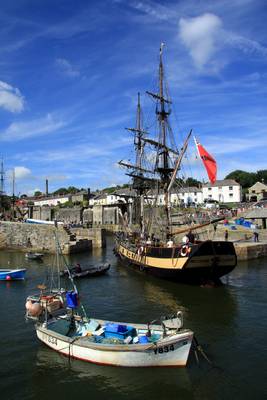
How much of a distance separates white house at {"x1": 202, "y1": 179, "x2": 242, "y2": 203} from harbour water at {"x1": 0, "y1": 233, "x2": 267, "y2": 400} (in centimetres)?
7652

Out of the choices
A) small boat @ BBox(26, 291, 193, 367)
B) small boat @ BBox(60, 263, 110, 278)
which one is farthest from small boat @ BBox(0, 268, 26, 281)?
small boat @ BBox(26, 291, 193, 367)

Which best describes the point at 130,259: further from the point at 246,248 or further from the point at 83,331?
the point at 83,331

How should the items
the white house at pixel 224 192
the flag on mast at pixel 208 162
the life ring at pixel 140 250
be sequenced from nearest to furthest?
1. the flag on mast at pixel 208 162
2. the life ring at pixel 140 250
3. the white house at pixel 224 192

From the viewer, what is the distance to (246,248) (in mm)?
44156

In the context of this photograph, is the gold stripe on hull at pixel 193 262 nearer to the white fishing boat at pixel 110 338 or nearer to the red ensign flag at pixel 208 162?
the red ensign flag at pixel 208 162

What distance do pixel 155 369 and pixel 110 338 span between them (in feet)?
7.76

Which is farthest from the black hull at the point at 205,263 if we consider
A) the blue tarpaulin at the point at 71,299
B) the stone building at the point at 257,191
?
the stone building at the point at 257,191

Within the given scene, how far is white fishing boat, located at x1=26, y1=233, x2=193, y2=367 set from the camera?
1505cm

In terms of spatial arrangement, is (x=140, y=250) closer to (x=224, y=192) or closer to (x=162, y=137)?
(x=162, y=137)

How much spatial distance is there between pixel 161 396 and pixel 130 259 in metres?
27.9

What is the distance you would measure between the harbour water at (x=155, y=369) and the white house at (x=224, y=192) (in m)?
76.5

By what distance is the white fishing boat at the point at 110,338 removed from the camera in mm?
15047

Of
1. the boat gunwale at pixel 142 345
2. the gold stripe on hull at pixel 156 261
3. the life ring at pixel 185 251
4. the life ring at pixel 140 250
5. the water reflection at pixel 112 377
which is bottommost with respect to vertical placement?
the water reflection at pixel 112 377

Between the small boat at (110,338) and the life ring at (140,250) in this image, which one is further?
the life ring at (140,250)
